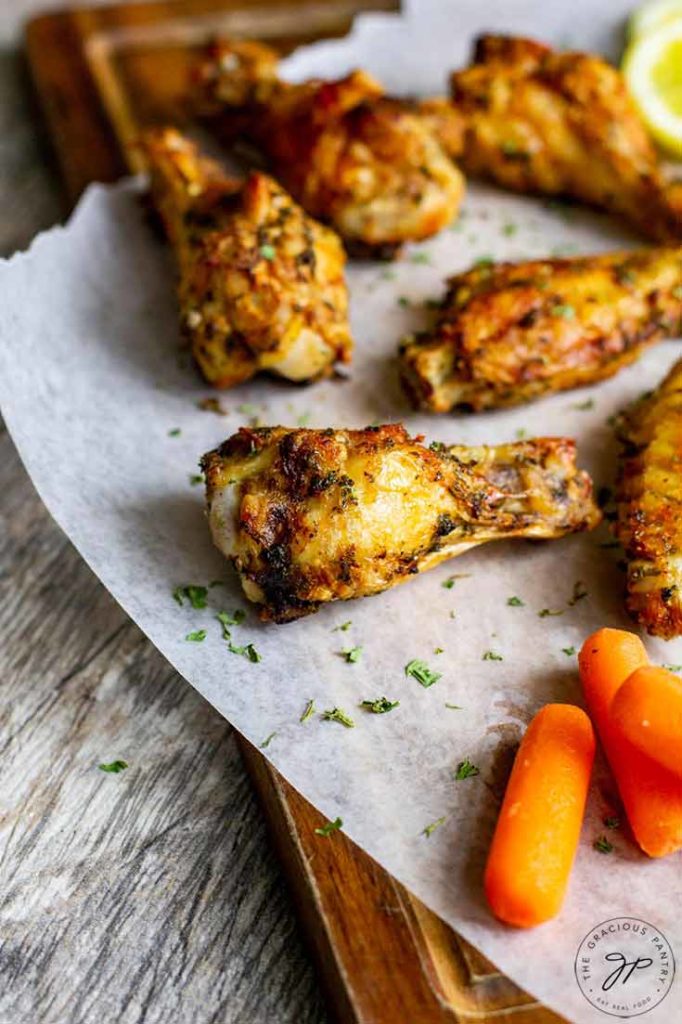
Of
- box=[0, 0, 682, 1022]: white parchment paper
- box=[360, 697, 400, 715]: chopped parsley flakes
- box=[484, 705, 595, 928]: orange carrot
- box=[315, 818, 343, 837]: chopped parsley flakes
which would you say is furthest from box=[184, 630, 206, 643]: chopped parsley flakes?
box=[484, 705, 595, 928]: orange carrot

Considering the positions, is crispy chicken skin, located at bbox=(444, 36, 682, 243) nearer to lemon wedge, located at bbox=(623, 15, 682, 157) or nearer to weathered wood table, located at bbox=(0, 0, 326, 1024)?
lemon wedge, located at bbox=(623, 15, 682, 157)

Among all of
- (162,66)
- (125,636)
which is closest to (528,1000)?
(125,636)

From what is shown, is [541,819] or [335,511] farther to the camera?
[335,511]

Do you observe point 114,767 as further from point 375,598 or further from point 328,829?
point 375,598

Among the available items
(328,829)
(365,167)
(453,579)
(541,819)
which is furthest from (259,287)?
(541,819)

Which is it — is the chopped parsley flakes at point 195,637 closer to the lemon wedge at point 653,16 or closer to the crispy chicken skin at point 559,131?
the crispy chicken skin at point 559,131

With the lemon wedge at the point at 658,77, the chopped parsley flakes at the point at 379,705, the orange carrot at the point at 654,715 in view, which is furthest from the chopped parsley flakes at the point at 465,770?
the lemon wedge at the point at 658,77
